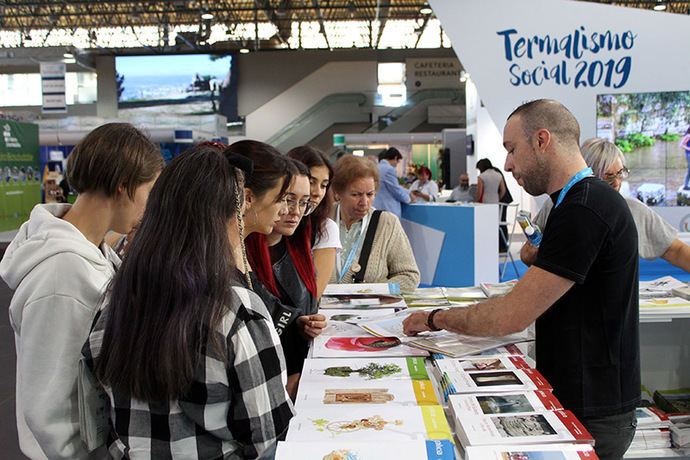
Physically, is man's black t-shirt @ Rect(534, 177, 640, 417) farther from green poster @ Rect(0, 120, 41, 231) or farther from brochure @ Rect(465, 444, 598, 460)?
green poster @ Rect(0, 120, 41, 231)

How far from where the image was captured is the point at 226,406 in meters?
1.03

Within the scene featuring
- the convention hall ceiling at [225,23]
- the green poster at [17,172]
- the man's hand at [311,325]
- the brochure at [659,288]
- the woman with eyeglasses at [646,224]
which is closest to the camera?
the man's hand at [311,325]

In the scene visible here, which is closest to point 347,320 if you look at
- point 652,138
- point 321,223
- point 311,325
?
point 311,325

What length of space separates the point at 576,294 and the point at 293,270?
37.4 inches

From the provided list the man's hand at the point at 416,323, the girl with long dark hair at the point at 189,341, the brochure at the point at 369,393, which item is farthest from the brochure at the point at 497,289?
the girl with long dark hair at the point at 189,341

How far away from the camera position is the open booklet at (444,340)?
159cm

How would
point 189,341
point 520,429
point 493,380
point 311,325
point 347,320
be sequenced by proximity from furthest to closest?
point 347,320
point 311,325
point 493,380
point 520,429
point 189,341

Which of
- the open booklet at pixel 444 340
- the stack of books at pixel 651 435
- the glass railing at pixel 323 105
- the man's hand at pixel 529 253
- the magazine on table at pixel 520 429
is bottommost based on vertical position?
the stack of books at pixel 651 435

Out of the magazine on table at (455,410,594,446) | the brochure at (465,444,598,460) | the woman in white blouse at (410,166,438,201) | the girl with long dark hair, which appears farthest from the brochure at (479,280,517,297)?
the woman in white blouse at (410,166,438,201)

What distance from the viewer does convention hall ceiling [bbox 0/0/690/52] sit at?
1875 centimetres

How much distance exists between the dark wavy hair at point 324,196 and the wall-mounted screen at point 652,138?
3.88 m

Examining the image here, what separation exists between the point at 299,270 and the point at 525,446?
3.70ft

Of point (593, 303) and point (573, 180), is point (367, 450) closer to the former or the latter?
point (593, 303)

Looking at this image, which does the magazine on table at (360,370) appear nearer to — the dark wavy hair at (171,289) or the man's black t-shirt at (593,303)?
the man's black t-shirt at (593,303)
